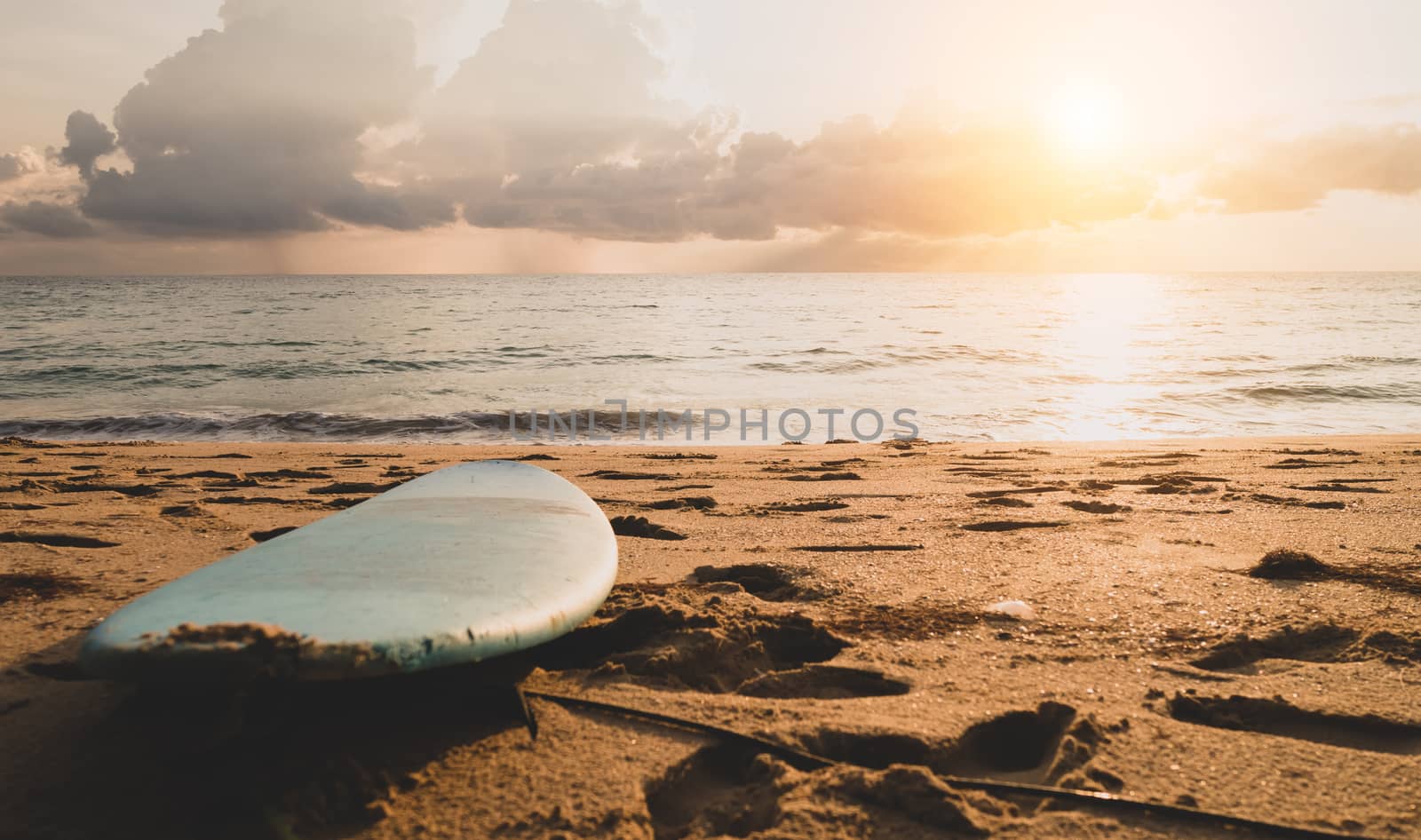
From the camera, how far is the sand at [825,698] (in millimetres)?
1212

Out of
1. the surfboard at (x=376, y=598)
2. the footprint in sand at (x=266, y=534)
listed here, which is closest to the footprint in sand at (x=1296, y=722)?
the surfboard at (x=376, y=598)

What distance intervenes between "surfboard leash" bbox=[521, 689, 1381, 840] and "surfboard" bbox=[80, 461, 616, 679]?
0.71 ft

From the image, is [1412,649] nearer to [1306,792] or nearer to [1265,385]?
[1306,792]

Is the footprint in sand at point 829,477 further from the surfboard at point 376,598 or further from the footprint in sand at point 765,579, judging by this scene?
the surfboard at point 376,598

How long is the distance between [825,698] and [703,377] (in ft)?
35.2

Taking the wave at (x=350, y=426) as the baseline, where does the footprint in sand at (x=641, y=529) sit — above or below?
above

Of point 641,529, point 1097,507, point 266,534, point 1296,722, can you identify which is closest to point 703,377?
point 1097,507

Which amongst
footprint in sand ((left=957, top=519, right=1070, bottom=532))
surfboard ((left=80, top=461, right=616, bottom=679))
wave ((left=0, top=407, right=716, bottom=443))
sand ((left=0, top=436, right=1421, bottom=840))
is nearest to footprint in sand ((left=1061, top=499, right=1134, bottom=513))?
sand ((left=0, top=436, right=1421, bottom=840))

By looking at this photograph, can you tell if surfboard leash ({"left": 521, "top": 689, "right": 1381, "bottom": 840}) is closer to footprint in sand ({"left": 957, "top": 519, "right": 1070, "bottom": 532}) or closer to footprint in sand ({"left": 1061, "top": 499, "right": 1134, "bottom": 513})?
footprint in sand ({"left": 957, "top": 519, "right": 1070, "bottom": 532})

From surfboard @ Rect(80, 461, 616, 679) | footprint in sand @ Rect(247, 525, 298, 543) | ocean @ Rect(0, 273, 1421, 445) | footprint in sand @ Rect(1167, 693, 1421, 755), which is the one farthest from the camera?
ocean @ Rect(0, 273, 1421, 445)

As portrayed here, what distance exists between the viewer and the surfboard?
43.6 inches

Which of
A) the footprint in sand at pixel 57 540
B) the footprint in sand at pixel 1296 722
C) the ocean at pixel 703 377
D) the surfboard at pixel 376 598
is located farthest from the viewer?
the ocean at pixel 703 377

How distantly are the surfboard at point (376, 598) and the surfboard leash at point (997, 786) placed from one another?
22 cm

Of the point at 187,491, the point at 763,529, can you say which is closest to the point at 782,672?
the point at 763,529
